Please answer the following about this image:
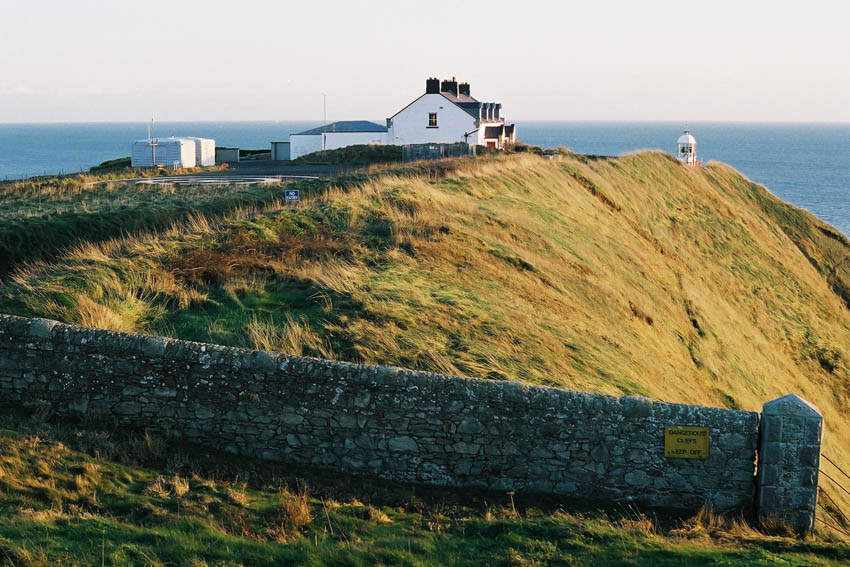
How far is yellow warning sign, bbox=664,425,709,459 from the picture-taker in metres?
10.7

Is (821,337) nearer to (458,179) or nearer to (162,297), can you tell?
(458,179)

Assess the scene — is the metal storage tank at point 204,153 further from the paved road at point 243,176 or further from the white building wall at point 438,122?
the white building wall at point 438,122

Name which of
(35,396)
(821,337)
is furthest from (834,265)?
(35,396)

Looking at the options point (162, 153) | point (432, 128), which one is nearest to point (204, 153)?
point (162, 153)

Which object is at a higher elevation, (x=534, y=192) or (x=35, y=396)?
(x=534, y=192)

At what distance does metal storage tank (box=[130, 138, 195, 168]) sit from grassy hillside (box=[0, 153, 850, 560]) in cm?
2031

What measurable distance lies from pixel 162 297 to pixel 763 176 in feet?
482

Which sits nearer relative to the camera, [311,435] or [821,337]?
[311,435]

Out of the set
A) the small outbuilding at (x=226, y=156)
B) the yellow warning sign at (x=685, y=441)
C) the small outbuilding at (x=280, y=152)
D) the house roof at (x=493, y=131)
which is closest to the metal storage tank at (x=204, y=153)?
the small outbuilding at (x=226, y=156)

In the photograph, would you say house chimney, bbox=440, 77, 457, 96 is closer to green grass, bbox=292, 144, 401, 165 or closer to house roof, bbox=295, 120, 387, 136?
house roof, bbox=295, 120, 387, 136

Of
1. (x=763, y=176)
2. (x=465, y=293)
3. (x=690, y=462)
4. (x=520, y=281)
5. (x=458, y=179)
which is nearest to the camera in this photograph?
(x=690, y=462)

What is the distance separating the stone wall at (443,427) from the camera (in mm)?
10742

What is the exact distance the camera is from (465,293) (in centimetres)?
1792

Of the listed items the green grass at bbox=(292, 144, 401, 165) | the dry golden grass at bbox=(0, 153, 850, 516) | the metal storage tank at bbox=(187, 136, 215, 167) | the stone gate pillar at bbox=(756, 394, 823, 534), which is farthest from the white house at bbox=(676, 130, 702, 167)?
the stone gate pillar at bbox=(756, 394, 823, 534)
